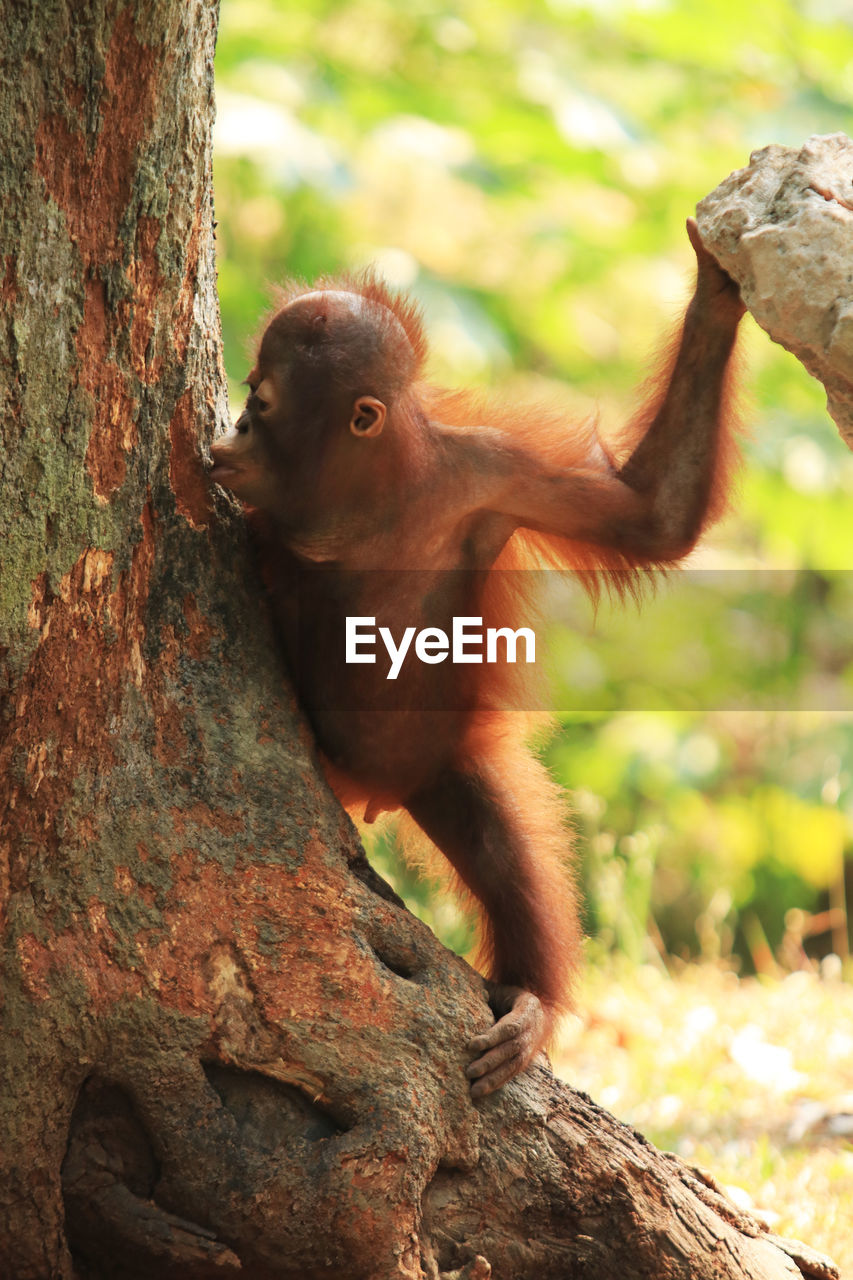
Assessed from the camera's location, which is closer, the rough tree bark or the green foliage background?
the rough tree bark

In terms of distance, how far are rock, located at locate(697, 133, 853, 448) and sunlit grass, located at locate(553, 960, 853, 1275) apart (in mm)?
1592

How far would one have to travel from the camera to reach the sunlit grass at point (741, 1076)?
3.26m

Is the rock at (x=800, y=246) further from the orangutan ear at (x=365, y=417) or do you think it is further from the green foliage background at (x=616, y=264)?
the green foliage background at (x=616, y=264)

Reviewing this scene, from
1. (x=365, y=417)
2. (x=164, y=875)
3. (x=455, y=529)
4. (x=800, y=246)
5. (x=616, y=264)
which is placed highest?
(x=616, y=264)

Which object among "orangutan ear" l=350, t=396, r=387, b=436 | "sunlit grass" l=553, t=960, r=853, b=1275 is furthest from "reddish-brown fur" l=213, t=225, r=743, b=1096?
"sunlit grass" l=553, t=960, r=853, b=1275

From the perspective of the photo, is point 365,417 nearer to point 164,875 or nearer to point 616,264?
point 164,875

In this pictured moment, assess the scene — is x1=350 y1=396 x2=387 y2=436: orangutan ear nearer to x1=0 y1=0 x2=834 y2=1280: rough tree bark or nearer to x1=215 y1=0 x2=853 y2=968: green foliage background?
x1=0 y1=0 x2=834 y2=1280: rough tree bark

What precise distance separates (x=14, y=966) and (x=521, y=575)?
141 cm

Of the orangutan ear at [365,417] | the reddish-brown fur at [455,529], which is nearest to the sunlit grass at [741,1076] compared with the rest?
the reddish-brown fur at [455,529]

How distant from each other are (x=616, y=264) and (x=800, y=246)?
5.02 metres

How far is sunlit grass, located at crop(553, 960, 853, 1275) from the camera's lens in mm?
3264

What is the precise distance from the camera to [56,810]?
2076mm

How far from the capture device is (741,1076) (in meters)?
4.01

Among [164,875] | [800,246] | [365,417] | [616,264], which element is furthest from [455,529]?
[616,264]
